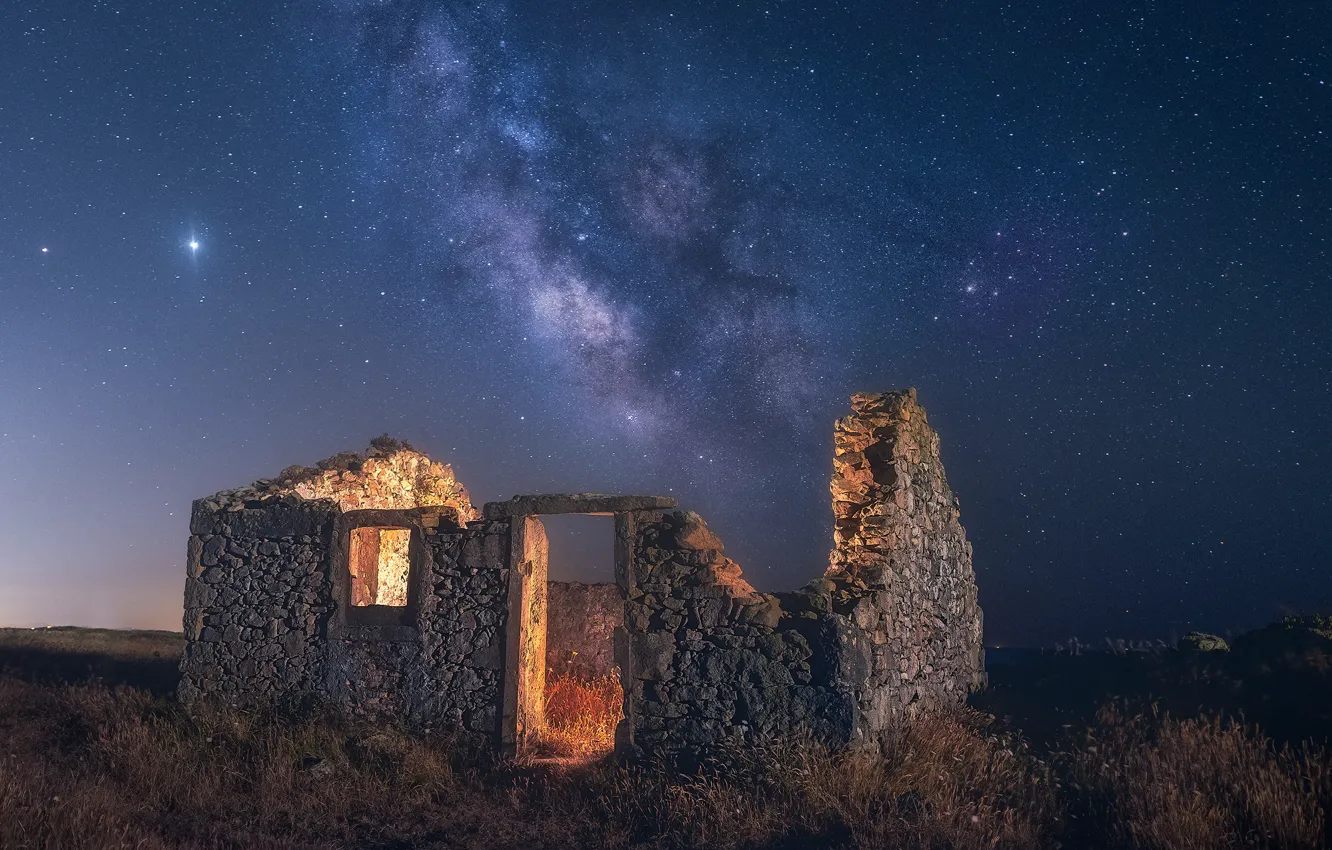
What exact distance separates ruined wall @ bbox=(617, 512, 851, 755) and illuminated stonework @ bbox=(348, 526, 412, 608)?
308cm

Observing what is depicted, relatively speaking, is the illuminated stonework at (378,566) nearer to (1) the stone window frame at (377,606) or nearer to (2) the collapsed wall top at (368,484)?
(1) the stone window frame at (377,606)

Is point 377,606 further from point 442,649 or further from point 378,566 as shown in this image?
point 378,566

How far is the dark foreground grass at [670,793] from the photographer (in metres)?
5.77

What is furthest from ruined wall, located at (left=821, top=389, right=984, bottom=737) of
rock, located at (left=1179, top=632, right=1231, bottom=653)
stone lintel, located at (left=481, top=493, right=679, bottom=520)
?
rock, located at (left=1179, top=632, right=1231, bottom=653)

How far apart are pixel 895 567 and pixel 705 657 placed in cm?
225

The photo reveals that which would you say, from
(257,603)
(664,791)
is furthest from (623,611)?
(257,603)

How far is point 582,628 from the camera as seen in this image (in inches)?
546

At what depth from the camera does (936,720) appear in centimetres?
836

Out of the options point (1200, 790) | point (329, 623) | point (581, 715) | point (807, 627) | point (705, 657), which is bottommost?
point (581, 715)

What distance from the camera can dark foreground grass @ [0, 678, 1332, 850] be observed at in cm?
577

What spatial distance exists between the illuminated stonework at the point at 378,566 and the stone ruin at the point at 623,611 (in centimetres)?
4

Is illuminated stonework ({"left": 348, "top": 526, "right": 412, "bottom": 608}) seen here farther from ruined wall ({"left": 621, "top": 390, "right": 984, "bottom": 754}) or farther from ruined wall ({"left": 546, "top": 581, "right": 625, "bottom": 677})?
ruined wall ({"left": 621, "top": 390, "right": 984, "bottom": 754})

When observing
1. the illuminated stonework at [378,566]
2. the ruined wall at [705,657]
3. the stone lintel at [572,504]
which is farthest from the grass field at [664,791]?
the stone lintel at [572,504]

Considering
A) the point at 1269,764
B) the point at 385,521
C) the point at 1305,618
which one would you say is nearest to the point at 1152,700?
the point at 1305,618
